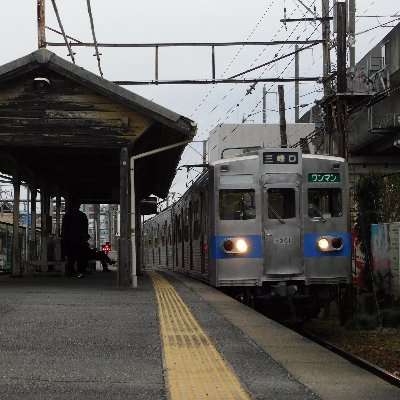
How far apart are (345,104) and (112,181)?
8.36 m

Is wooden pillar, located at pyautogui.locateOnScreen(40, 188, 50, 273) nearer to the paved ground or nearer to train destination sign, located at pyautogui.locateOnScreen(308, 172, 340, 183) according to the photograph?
the paved ground

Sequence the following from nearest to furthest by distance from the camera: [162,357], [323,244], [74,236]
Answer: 1. [162,357]
2. [323,244]
3. [74,236]

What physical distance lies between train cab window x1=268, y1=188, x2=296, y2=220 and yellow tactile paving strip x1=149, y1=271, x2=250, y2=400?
3.43 m

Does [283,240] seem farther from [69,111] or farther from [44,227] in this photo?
[44,227]

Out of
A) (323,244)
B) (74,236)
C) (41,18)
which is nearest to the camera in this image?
(323,244)

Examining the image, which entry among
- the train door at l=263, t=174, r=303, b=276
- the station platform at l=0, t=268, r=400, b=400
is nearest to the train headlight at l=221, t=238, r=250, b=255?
the train door at l=263, t=174, r=303, b=276

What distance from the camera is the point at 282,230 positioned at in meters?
12.8

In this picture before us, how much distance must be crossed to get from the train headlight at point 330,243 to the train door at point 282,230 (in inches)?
15.0

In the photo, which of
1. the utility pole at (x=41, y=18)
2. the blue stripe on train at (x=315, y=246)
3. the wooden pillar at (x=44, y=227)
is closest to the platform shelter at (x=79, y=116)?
the utility pole at (x=41, y=18)

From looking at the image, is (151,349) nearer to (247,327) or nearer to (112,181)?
(247,327)

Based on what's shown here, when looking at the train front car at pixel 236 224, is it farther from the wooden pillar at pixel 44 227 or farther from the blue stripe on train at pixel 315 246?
the wooden pillar at pixel 44 227

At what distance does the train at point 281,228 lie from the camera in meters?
12.7

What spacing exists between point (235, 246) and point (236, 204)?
2.34 ft

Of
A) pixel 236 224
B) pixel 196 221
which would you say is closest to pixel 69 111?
pixel 196 221
